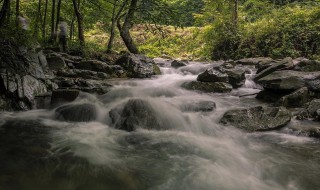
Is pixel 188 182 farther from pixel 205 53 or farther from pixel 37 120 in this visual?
pixel 205 53

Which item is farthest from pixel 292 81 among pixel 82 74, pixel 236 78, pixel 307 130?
pixel 82 74

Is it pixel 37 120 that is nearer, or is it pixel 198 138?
pixel 198 138

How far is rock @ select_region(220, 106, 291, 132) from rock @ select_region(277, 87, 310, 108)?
50.2 inches

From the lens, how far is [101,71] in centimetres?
1205

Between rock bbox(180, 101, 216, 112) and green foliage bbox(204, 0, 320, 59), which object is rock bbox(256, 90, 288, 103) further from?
green foliage bbox(204, 0, 320, 59)

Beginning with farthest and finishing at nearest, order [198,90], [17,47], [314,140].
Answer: [198,90] → [17,47] → [314,140]

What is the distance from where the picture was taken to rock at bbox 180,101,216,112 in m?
7.92

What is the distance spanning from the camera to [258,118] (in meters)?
6.77

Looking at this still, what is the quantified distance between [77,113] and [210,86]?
17.0 feet

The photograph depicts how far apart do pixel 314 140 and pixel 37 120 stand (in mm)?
6213

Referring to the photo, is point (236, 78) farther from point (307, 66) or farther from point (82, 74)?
point (82, 74)

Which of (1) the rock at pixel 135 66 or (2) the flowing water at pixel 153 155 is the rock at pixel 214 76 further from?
(2) the flowing water at pixel 153 155

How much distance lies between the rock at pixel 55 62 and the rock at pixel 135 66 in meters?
2.79

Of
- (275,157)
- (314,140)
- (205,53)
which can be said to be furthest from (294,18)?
(275,157)
